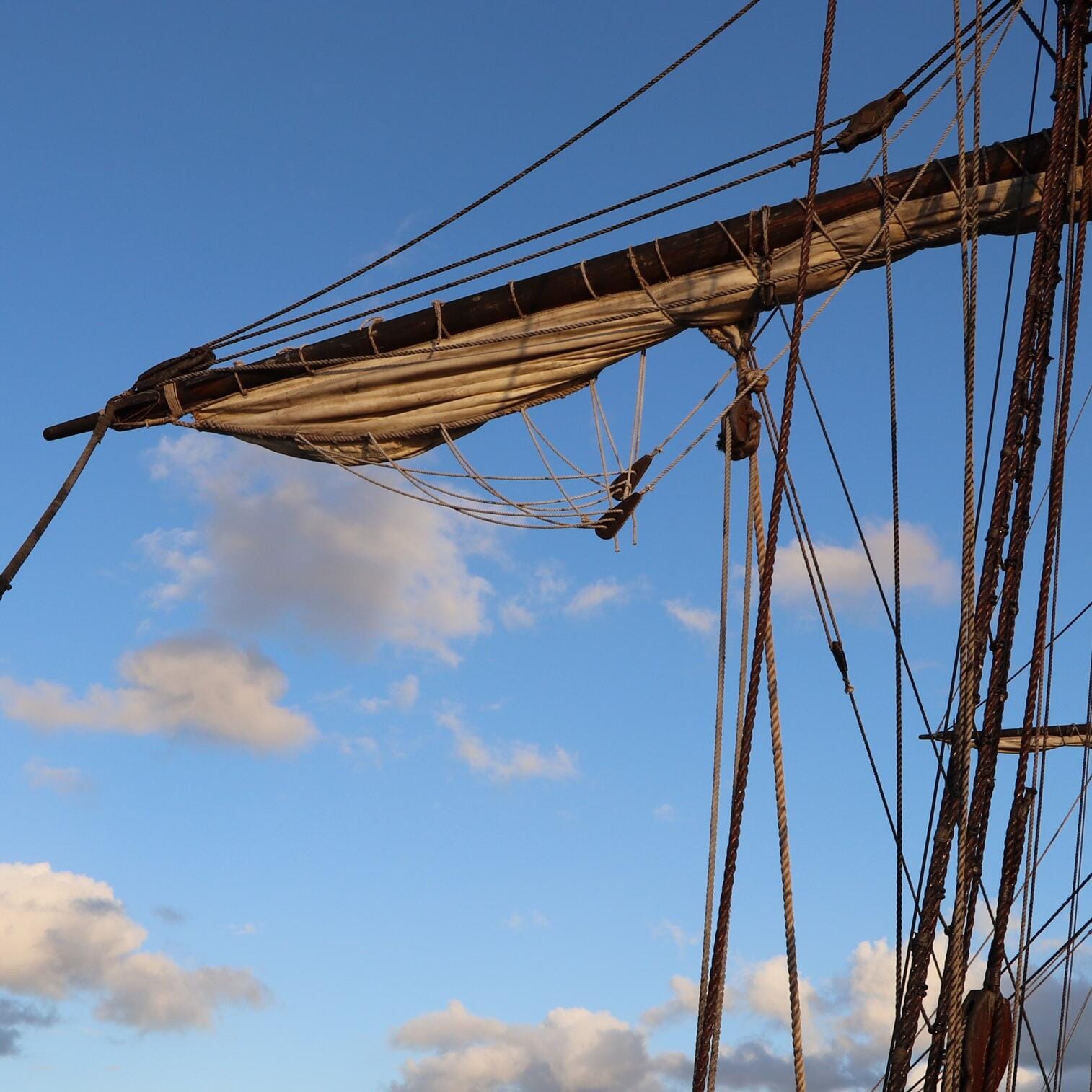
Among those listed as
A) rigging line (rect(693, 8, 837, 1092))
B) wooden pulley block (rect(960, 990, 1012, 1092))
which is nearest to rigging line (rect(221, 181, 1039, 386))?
rigging line (rect(693, 8, 837, 1092))

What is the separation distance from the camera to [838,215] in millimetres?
12211

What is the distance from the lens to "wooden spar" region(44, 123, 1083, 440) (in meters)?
12.3

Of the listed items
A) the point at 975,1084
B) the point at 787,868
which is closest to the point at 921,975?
the point at 975,1084

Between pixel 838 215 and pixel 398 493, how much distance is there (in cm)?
413

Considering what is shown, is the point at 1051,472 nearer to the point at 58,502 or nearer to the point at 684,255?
the point at 684,255

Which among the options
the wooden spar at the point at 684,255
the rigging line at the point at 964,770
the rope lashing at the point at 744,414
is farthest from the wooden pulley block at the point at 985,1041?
the wooden spar at the point at 684,255

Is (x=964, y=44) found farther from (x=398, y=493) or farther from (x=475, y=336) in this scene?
(x=398, y=493)

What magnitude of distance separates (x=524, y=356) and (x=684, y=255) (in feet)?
5.00

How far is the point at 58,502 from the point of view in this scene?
12.1m

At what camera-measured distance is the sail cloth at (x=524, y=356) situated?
40.3 ft

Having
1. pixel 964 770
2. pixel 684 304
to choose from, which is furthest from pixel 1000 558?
pixel 684 304

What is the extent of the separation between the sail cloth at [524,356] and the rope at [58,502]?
592 millimetres

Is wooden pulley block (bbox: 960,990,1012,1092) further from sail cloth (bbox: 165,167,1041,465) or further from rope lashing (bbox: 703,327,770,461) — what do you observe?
sail cloth (bbox: 165,167,1041,465)

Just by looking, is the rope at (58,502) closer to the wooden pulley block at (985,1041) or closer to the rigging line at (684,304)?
the rigging line at (684,304)
